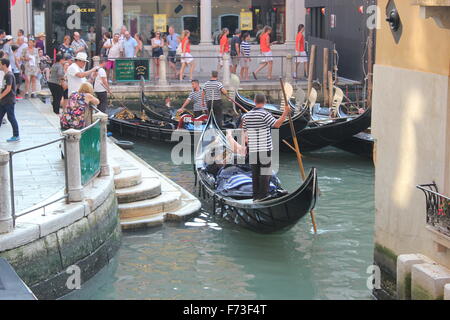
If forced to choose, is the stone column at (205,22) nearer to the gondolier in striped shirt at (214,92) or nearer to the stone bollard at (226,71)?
the stone bollard at (226,71)

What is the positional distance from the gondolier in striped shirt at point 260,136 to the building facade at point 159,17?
9.79 meters

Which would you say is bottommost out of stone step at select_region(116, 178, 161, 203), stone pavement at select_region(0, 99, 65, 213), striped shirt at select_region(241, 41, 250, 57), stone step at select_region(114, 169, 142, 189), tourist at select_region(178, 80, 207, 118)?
stone step at select_region(116, 178, 161, 203)

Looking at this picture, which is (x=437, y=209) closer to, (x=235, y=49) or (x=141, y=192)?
(x=141, y=192)

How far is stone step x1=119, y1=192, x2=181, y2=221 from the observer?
8.05 metres

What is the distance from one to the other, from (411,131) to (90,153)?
2707 millimetres

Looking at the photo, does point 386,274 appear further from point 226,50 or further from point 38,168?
point 226,50

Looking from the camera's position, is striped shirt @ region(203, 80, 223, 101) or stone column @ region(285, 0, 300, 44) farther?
stone column @ region(285, 0, 300, 44)

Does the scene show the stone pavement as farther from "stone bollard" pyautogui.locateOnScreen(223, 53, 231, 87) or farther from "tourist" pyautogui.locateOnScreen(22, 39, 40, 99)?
"stone bollard" pyautogui.locateOnScreen(223, 53, 231, 87)

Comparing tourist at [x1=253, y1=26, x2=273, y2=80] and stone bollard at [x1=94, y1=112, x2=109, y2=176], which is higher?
tourist at [x1=253, y1=26, x2=273, y2=80]

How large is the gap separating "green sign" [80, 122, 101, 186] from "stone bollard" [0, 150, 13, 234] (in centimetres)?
109

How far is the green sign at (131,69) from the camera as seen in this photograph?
15.6 meters

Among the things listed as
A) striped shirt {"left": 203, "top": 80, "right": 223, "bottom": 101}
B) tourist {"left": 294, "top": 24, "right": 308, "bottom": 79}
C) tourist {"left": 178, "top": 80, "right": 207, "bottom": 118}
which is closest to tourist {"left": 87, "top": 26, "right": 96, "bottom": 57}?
tourist {"left": 294, "top": 24, "right": 308, "bottom": 79}

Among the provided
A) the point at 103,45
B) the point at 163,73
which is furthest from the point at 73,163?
the point at 103,45

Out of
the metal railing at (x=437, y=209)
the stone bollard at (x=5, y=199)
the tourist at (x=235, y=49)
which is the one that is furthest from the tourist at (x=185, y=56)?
the metal railing at (x=437, y=209)
